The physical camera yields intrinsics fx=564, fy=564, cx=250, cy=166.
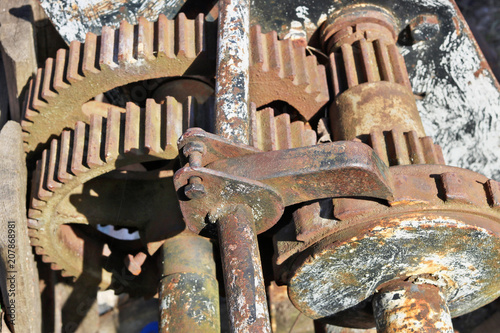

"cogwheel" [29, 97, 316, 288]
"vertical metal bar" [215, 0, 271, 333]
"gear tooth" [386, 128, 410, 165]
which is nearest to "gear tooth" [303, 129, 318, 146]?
"cogwheel" [29, 97, 316, 288]

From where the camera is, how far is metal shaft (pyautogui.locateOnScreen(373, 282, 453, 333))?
2098 mm

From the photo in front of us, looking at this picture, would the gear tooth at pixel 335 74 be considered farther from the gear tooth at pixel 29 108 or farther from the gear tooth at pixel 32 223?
the gear tooth at pixel 32 223

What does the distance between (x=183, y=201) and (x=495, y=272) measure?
1.33m

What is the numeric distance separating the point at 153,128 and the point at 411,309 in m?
1.26

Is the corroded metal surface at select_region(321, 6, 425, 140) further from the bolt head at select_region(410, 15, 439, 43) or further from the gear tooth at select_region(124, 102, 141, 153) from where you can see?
the gear tooth at select_region(124, 102, 141, 153)

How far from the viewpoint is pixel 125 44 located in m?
2.51

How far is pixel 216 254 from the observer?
2.58 metres

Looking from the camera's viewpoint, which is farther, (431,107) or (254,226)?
(431,107)

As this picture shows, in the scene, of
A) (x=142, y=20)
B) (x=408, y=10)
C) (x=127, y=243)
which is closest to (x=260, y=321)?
(x=142, y=20)

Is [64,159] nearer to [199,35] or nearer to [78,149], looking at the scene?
[78,149]

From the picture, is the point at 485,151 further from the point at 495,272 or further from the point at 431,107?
the point at 495,272

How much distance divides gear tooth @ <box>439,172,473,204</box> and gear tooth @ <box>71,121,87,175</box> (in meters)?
1.43

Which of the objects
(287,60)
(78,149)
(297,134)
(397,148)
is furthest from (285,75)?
(78,149)

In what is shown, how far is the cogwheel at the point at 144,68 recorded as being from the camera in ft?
8.21
